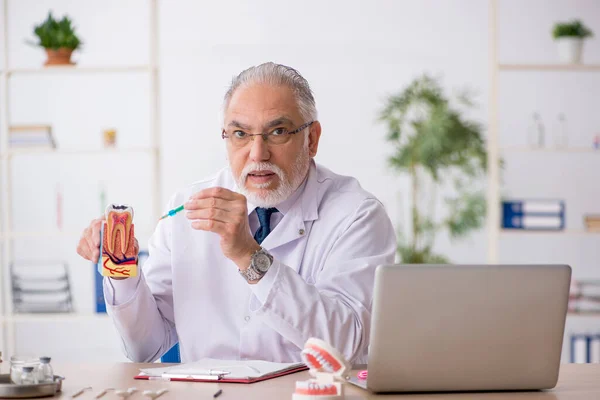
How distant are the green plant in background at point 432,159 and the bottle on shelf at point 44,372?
3.35 metres

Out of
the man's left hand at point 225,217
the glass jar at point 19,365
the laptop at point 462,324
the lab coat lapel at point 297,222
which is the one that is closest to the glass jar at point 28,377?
the glass jar at point 19,365

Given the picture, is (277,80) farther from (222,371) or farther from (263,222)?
(222,371)

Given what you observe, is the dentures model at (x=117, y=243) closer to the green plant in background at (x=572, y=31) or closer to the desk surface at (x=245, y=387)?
the desk surface at (x=245, y=387)

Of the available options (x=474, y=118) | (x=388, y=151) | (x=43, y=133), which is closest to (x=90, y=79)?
(x=43, y=133)

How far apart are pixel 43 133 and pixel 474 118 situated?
2.49m

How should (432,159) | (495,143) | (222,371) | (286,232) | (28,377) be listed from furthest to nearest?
(432,159) → (495,143) → (286,232) → (222,371) → (28,377)

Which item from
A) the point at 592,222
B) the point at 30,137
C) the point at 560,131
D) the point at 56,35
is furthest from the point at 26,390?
the point at 560,131

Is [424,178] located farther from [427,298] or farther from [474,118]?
[427,298]

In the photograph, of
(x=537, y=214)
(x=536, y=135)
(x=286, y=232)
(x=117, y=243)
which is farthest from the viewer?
(x=536, y=135)

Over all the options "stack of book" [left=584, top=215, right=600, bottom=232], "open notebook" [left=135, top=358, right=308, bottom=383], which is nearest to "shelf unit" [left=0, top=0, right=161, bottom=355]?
"stack of book" [left=584, top=215, right=600, bottom=232]

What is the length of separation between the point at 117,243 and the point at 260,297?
334 mm

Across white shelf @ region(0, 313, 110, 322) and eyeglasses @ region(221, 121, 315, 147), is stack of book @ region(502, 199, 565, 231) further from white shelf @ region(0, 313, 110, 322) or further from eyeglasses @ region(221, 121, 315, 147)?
eyeglasses @ region(221, 121, 315, 147)

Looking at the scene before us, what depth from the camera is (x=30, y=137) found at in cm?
442

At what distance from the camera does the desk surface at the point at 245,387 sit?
1.52m
